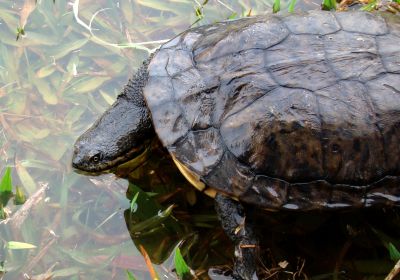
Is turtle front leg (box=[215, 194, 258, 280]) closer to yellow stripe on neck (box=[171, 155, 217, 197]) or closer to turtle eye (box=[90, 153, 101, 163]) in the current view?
yellow stripe on neck (box=[171, 155, 217, 197])

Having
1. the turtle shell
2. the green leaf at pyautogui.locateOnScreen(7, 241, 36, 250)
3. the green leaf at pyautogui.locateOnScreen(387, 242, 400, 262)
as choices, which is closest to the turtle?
the turtle shell

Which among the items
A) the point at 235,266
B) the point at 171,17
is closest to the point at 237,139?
the point at 235,266

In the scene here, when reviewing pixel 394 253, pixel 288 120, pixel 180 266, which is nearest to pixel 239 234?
pixel 180 266

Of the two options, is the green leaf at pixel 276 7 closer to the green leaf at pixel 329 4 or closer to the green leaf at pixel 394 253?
the green leaf at pixel 329 4

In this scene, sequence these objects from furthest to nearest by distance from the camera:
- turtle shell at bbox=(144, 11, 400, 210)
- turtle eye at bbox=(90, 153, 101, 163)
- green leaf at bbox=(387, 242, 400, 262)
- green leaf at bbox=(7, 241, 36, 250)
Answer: turtle eye at bbox=(90, 153, 101, 163)
green leaf at bbox=(7, 241, 36, 250)
green leaf at bbox=(387, 242, 400, 262)
turtle shell at bbox=(144, 11, 400, 210)

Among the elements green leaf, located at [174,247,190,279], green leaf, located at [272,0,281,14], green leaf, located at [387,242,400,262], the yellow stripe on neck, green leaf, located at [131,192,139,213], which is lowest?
green leaf, located at [387,242,400,262]
